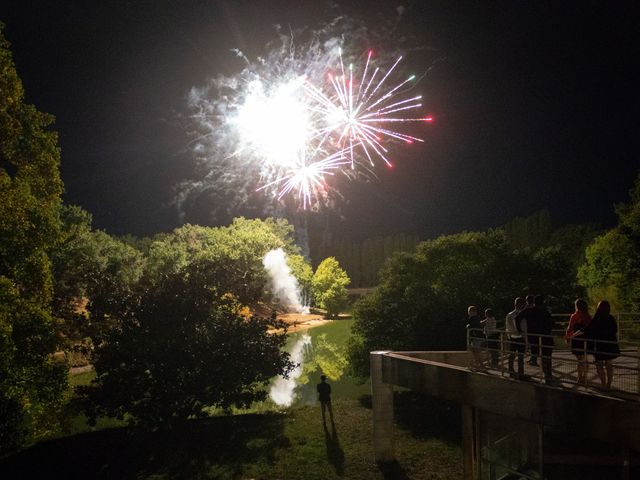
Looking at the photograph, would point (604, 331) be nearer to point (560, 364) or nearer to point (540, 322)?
point (540, 322)

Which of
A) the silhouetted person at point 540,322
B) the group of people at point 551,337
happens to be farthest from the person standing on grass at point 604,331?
the silhouetted person at point 540,322

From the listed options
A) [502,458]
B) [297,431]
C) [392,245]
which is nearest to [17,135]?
[297,431]

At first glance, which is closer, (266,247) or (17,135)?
(17,135)

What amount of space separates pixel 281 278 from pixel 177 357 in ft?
201

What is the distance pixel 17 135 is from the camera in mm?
18375

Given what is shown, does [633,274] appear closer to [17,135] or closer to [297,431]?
[297,431]

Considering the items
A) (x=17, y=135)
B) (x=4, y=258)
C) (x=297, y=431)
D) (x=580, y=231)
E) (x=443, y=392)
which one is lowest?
(x=297, y=431)

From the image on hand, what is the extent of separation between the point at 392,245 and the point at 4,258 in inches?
4811

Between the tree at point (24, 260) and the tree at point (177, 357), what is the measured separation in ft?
8.21

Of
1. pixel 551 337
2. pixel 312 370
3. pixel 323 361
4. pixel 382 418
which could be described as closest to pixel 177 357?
pixel 382 418

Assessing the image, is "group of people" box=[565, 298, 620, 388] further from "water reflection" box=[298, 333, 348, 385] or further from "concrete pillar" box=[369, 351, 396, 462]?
"water reflection" box=[298, 333, 348, 385]

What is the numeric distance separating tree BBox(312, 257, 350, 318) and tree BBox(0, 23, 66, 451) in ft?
221

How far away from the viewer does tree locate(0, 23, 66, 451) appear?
637 inches

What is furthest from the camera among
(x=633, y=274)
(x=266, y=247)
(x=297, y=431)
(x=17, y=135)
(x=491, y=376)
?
(x=266, y=247)
